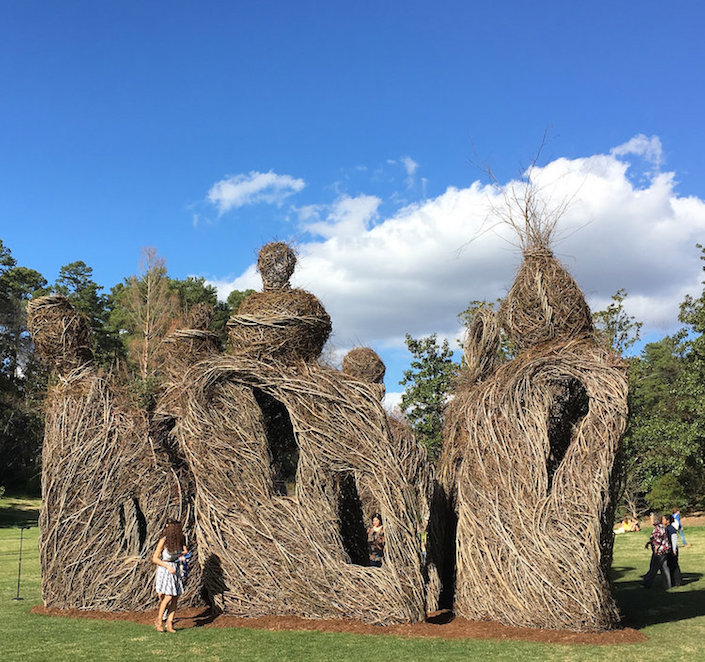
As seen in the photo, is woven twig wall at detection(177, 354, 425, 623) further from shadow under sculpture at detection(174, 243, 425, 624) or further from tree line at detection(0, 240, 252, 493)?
tree line at detection(0, 240, 252, 493)

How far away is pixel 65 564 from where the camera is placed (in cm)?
802

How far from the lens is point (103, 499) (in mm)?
8047

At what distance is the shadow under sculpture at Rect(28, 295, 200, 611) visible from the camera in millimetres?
7977

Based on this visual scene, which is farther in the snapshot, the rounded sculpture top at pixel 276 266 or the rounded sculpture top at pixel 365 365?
the rounded sculpture top at pixel 365 365

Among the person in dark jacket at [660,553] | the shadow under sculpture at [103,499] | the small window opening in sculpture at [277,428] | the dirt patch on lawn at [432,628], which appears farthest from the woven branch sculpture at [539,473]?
the person in dark jacket at [660,553]

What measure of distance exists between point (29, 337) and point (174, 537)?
3045 cm

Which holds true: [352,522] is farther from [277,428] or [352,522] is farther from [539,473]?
[539,473]

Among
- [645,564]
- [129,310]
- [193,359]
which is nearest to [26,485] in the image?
[129,310]

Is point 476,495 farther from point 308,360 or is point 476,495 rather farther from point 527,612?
point 308,360

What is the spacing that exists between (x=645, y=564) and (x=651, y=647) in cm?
840

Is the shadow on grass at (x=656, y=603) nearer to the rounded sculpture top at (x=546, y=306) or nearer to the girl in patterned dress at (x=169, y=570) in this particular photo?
the rounded sculpture top at (x=546, y=306)

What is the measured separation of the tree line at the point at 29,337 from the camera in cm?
3177

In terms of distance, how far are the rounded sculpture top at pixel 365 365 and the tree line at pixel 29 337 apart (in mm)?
17383

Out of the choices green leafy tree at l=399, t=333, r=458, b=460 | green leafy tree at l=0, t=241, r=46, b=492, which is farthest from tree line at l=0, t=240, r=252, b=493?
green leafy tree at l=399, t=333, r=458, b=460
